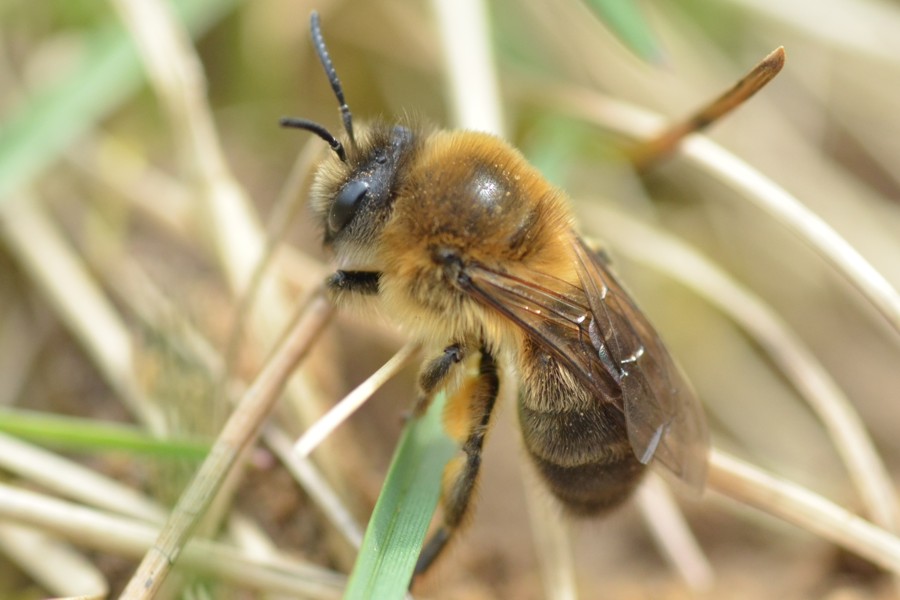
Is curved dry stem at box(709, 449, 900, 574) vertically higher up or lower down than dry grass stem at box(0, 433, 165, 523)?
lower down

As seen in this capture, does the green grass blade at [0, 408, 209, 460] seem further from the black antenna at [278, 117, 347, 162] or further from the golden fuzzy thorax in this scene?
the black antenna at [278, 117, 347, 162]

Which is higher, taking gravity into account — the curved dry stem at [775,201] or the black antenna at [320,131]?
the black antenna at [320,131]

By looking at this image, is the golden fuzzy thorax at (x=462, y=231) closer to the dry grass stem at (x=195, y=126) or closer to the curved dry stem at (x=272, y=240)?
the curved dry stem at (x=272, y=240)

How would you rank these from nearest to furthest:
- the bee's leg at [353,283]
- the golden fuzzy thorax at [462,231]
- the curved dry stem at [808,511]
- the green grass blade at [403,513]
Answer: the green grass blade at [403,513] < the golden fuzzy thorax at [462,231] < the bee's leg at [353,283] < the curved dry stem at [808,511]

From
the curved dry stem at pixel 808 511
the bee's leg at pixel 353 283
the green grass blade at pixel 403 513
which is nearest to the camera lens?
the green grass blade at pixel 403 513

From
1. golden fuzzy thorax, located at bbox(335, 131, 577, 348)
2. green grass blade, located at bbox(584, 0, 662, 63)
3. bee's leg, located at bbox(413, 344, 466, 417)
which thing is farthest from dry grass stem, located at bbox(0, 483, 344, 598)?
green grass blade, located at bbox(584, 0, 662, 63)

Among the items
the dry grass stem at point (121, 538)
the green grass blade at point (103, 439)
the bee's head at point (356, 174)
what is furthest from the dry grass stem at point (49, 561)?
the bee's head at point (356, 174)

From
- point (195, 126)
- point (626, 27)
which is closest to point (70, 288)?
point (195, 126)
